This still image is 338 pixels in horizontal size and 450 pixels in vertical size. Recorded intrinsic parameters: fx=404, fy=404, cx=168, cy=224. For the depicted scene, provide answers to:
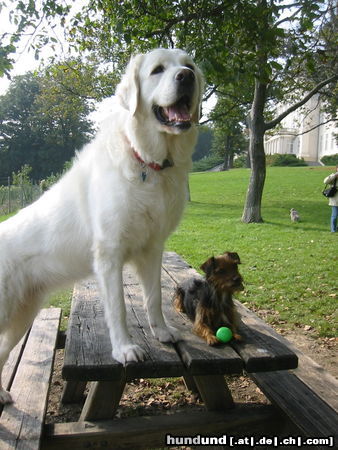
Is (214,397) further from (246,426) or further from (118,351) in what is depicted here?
(118,351)

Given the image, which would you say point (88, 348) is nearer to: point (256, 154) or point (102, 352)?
point (102, 352)

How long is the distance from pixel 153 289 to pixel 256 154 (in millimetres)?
11218

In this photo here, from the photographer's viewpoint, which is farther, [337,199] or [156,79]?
[337,199]

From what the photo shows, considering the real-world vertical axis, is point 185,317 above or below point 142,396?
above

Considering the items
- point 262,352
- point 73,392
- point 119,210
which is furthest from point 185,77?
point 73,392

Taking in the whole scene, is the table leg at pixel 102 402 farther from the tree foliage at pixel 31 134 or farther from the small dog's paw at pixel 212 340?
the tree foliage at pixel 31 134

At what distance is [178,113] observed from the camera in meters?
2.74

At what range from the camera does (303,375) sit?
2.94 m

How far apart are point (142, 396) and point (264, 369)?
194 cm

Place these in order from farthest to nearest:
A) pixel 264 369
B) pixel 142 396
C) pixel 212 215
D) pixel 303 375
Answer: pixel 212 215
pixel 142 396
pixel 303 375
pixel 264 369

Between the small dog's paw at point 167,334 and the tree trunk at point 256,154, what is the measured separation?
1134 centimetres

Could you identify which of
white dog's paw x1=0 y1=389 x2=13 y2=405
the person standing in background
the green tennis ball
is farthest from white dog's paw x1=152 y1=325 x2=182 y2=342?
the person standing in background

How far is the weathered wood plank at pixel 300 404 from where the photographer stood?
7.55 feet

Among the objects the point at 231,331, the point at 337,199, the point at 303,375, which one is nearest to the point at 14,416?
the point at 231,331
